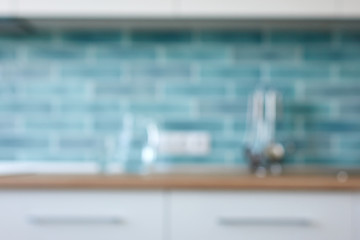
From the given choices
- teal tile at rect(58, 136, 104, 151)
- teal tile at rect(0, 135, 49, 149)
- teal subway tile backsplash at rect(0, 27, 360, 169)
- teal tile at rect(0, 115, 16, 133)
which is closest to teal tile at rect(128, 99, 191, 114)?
teal subway tile backsplash at rect(0, 27, 360, 169)

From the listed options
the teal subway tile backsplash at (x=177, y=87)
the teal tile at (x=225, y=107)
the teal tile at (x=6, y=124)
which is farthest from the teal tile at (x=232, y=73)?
the teal tile at (x=6, y=124)

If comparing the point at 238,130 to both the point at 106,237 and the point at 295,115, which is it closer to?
the point at 295,115

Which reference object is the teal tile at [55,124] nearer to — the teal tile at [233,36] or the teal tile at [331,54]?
the teal tile at [233,36]

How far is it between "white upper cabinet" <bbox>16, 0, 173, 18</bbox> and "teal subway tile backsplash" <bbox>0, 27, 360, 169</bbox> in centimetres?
30

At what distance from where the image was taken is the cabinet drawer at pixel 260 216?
1.29m

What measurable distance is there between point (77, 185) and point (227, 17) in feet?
2.91

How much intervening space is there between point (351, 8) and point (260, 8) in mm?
364

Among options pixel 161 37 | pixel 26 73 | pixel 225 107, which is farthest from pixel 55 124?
pixel 225 107

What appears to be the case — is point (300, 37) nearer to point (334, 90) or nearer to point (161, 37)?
point (334, 90)

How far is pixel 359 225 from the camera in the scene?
129 cm

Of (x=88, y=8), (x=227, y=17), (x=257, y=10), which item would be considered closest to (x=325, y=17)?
(x=257, y=10)

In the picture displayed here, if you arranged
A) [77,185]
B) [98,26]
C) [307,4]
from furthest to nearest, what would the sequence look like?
[98,26]
[307,4]
[77,185]

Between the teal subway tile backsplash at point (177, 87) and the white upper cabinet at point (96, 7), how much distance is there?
0.30 m

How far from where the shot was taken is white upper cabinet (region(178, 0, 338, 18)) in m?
1.54
